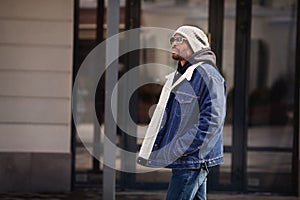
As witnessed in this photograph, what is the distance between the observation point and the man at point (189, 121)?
15.1ft

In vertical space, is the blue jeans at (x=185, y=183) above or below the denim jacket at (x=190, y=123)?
below

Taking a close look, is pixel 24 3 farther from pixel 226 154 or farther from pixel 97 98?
pixel 226 154

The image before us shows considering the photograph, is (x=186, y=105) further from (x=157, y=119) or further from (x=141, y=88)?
(x=141, y=88)

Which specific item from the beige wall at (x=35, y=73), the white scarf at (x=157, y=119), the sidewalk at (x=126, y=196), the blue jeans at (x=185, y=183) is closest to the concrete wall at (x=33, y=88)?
the beige wall at (x=35, y=73)

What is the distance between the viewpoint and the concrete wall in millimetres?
8070

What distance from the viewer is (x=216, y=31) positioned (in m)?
8.34

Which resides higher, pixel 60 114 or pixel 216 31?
pixel 216 31

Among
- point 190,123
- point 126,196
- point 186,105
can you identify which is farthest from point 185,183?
point 126,196

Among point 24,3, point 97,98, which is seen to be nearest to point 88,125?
point 97,98

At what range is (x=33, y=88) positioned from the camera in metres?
8.10

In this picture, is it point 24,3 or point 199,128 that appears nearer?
point 199,128

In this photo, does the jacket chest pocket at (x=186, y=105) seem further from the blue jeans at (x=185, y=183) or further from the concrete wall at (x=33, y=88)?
the concrete wall at (x=33, y=88)

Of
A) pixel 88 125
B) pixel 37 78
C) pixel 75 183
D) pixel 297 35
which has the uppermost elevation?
pixel 297 35

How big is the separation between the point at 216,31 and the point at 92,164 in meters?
2.21
